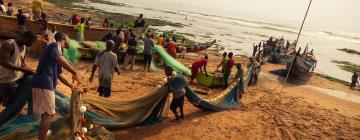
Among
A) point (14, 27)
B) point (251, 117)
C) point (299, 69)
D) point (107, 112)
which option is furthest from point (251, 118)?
point (299, 69)

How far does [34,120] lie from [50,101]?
1.17 metres

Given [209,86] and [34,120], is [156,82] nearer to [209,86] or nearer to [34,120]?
[209,86]

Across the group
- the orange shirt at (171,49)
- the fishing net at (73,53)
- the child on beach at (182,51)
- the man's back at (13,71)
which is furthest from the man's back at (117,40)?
the man's back at (13,71)

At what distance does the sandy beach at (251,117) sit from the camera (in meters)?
8.37

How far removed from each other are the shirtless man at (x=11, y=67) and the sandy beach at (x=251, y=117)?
6.14ft

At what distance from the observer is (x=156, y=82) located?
12711mm

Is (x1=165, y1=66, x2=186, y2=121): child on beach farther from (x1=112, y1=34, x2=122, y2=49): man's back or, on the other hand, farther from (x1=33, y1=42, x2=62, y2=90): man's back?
(x1=112, y1=34, x2=122, y2=49): man's back

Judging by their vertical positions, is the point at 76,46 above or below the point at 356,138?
above

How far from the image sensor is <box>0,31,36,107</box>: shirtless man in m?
5.52

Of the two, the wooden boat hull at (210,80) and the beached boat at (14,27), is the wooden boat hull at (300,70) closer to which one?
Answer: the wooden boat hull at (210,80)

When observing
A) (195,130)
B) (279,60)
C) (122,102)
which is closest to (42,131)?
(122,102)

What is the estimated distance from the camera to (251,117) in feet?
34.6

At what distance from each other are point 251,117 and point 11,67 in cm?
749

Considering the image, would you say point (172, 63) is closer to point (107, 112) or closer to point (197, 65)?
point (197, 65)
